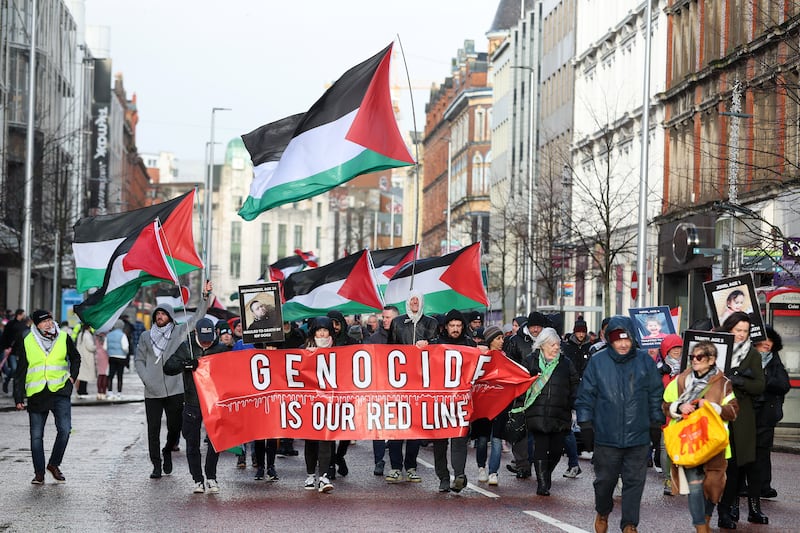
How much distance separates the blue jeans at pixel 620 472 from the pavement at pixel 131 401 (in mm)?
12206

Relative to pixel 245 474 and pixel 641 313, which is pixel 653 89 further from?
pixel 245 474

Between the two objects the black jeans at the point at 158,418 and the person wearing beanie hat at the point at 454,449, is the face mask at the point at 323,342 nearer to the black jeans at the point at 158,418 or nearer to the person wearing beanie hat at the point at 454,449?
the person wearing beanie hat at the point at 454,449

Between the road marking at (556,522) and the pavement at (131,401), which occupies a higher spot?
the road marking at (556,522)

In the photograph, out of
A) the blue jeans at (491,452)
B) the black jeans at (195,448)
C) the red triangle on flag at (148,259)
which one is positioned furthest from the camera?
the red triangle on flag at (148,259)

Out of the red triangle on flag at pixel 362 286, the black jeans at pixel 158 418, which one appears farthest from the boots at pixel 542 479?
the red triangle on flag at pixel 362 286

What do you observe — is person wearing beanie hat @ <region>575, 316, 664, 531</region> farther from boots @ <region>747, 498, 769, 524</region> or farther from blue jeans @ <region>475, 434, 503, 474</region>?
blue jeans @ <region>475, 434, 503, 474</region>

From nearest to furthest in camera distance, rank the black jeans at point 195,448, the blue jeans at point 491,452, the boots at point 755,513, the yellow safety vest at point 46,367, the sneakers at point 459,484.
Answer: the boots at point 755,513 < the sneakers at point 459,484 < the black jeans at point 195,448 < the yellow safety vest at point 46,367 < the blue jeans at point 491,452

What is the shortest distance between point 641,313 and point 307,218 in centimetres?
14353

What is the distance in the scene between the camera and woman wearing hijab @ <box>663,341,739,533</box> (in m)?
12.4

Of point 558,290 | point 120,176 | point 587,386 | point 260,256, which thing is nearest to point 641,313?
point 587,386

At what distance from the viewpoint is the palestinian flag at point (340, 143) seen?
18.0 m

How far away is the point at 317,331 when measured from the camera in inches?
662

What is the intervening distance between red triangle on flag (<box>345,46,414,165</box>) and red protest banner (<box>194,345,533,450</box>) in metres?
2.51

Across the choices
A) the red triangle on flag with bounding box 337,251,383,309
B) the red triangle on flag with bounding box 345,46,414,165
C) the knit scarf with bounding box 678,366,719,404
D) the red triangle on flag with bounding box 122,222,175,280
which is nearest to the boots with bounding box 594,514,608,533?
the knit scarf with bounding box 678,366,719,404
